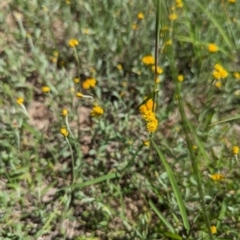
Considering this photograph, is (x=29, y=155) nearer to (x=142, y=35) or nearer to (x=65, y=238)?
(x=65, y=238)

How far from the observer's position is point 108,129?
203 cm

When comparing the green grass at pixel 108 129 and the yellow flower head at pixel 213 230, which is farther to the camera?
the green grass at pixel 108 129

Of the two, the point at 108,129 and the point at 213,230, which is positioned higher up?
the point at 108,129

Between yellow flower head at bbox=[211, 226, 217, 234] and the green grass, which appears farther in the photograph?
the green grass

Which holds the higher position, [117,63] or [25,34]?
[25,34]

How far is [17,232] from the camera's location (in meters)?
1.76

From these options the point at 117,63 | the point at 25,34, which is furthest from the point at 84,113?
the point at 25,34

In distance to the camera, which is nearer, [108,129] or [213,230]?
[213,230]

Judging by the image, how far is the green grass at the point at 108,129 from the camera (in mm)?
1836

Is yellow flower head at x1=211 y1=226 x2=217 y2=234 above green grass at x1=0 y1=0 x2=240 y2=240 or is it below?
below

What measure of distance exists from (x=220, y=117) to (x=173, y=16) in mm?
622

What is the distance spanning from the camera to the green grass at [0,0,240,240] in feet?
6.02

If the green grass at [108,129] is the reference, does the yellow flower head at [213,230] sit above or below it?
below

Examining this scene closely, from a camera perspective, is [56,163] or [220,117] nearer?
[56,163]
